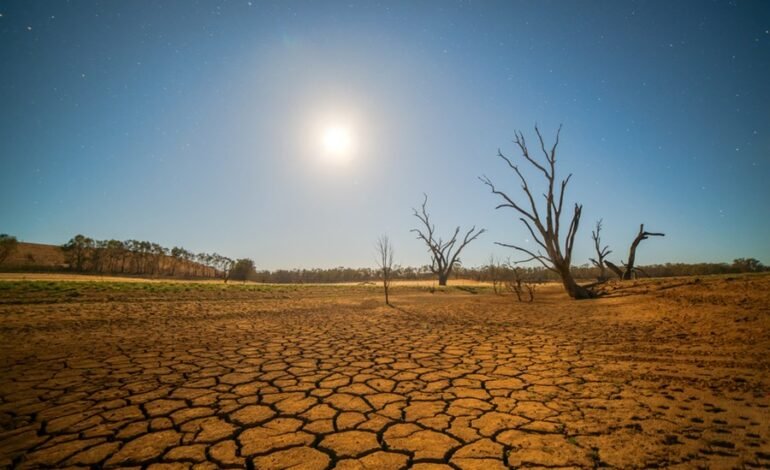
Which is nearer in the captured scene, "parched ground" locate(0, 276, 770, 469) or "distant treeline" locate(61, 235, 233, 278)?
"parched ground" locate(0, 276, 770, 469)

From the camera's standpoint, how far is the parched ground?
1917mm

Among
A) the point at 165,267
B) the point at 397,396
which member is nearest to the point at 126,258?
the point at 165,267

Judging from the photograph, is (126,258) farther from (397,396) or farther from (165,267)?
(397,396)

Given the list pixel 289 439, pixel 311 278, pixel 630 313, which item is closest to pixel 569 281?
pixel 630 313

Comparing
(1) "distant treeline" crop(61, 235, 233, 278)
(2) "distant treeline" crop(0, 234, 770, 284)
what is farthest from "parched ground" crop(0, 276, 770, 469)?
(1) "distant treeline" crop(61, 235, 233, 278)

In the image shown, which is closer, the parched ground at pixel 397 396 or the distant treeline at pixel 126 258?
the parched ground at pixel 397 396

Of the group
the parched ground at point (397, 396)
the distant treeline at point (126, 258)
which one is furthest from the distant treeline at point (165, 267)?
the parched ground at point (397, 396)

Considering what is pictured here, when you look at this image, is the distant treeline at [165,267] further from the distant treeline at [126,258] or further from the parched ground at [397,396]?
the parched ground at [397,396]

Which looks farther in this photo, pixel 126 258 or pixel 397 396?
pixel 126 258

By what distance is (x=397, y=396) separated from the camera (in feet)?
9.44

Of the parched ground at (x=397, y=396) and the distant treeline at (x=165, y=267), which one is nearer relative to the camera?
the parched ground at (x=397, y=396)

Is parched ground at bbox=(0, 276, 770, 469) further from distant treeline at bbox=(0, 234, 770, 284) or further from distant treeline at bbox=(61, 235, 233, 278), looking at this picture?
distant treeline at bbox=(61, 235, 233, 278)

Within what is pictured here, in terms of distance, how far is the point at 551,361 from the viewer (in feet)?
12.6

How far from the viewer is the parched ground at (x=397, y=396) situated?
1917 millimetres
